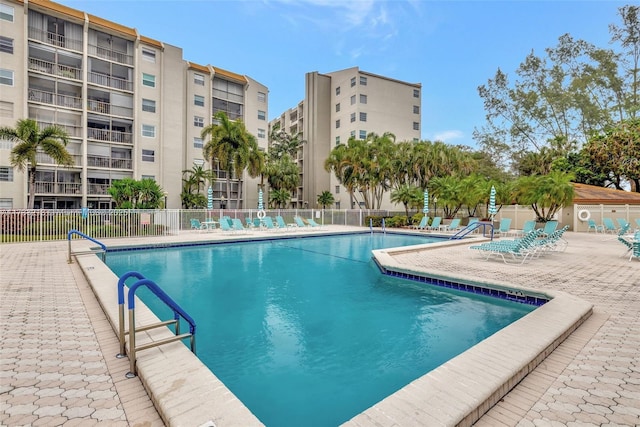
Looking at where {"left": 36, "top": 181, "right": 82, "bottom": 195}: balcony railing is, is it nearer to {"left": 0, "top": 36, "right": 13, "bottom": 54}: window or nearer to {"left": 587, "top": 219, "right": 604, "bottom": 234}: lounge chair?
{"left": 0, "top": 36, "right": 13, "bottom": 54}: window

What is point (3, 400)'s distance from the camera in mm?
2920

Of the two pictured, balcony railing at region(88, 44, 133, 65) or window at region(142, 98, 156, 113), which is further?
window at region(142, 98, 156, 113)

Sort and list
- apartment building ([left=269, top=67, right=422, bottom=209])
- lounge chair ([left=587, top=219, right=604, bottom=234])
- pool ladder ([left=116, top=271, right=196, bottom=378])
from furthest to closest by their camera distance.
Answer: apartment building ([left=269, top=67, right=422, bottom=209]), lounge chair ([left=587, top=219, right=604, bottom=234]), pool ladder ([left=116, top=271, right=196, bottom=378])

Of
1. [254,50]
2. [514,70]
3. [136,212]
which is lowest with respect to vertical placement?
[136,212]

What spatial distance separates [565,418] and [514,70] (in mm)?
54146

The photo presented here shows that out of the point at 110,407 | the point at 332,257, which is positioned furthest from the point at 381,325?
the point at 332,257

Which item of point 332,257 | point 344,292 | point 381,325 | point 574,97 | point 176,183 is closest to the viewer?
point 381,325

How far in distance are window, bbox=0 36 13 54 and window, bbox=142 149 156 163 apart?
10.8 metres

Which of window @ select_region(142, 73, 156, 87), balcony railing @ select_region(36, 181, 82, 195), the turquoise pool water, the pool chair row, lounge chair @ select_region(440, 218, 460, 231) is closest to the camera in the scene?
the turquoise pool water

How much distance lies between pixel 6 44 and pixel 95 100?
625cm

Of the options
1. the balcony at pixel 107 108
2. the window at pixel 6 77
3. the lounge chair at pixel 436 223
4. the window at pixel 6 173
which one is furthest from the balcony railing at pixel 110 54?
the lounge chair at pixel 436 223

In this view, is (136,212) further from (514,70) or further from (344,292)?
(514,70)


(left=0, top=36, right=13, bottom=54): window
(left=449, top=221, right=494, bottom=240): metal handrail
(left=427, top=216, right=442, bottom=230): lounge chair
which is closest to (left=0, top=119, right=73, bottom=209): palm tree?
(left=0, top=36, right=13, bottom=54): window

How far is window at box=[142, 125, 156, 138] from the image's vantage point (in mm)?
30125
